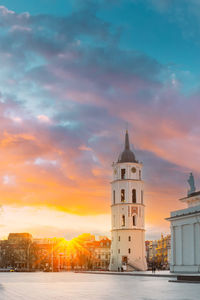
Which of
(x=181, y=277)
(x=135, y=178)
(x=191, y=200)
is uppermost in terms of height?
(x=135, y=178)

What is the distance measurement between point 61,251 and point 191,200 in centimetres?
11724

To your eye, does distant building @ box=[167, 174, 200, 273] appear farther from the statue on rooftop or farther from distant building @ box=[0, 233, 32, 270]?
distant building @ box=[0, 233, 32, 270]

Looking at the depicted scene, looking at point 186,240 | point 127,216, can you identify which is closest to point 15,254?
point 127,216

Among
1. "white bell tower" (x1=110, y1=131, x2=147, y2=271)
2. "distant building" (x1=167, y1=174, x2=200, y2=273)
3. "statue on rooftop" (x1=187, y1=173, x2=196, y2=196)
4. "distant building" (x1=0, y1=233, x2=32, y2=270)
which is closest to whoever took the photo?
"distant building" (x1=167, y1=174, x2=200, y2=273)

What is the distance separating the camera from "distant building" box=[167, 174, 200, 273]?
5894 centimetres

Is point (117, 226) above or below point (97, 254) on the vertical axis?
above

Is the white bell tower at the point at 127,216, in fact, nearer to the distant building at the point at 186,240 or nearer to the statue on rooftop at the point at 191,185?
the statue on rooftop at the point at 191,185

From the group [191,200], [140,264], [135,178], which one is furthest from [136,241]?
[191,200]

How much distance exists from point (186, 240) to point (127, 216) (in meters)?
36.6

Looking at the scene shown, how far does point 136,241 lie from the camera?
321ft

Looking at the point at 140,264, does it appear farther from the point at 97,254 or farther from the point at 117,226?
the point at 97,254

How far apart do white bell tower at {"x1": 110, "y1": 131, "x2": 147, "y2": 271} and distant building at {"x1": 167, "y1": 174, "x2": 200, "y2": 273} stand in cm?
3217

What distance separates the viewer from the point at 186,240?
61.6 metres

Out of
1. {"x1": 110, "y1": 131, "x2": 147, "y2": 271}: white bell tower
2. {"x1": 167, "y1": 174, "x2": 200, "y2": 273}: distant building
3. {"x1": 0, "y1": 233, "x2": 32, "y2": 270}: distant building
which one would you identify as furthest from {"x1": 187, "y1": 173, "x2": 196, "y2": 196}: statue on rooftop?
{"x1": 0, "y1": 233, "x2": 32, "y2": 270}: distant building
